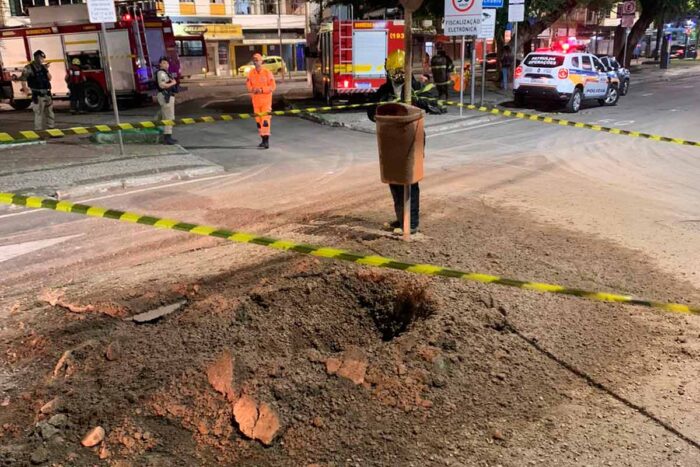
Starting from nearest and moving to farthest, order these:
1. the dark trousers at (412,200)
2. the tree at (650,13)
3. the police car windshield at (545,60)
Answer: the dark trousers at (412,200) < the police car windshield at (545,60) < the tree at (650,13)

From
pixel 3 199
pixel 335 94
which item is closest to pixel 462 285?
pixel 3 199

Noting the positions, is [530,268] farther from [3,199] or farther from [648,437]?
[3,199]

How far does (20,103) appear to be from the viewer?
71.6ft

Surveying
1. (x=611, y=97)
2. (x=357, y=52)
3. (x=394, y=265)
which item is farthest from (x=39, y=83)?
(x=611, y=97)

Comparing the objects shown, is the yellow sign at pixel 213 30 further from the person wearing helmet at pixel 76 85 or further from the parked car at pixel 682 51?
the parked car at pixel 682 51

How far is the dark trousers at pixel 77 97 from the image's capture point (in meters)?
20.0

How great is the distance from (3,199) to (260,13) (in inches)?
2051

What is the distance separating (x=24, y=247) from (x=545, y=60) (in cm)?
1645

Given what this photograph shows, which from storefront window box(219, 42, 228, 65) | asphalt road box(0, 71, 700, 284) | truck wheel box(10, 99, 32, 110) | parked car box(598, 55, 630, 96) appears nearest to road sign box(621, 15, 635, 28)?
parked car box(598, 55, 630, 96)

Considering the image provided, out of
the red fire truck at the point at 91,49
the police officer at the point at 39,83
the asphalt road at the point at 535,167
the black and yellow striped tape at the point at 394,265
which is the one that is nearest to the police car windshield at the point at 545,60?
the asphalt road at the point at 535,167

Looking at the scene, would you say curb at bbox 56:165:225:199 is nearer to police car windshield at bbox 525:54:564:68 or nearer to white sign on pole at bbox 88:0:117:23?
white sign on pole at bbox 88:0:117:23

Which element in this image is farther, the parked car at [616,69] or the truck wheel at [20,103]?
the truck wheel at [20,103]

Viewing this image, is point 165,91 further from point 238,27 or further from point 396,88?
point 238,27

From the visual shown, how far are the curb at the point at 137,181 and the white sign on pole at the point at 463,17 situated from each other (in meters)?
8.41
